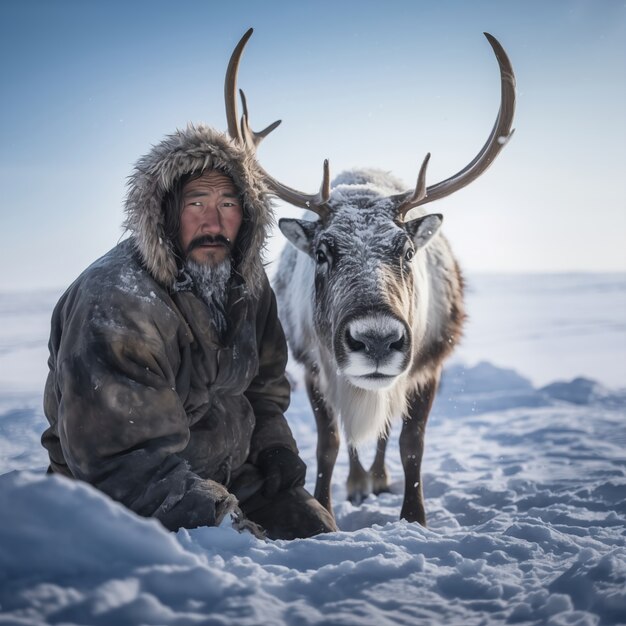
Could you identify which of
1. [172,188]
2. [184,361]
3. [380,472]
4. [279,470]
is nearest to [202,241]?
[172,188]

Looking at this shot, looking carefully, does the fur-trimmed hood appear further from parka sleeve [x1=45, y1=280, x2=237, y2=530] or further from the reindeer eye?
the reindeer eye

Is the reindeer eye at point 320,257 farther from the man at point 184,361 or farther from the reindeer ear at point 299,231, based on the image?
the man at point 184,361

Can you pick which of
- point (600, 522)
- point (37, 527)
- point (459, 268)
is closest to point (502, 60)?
point (459, 268)

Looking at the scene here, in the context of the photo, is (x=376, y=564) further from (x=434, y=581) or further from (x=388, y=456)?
(x=388, y=456)

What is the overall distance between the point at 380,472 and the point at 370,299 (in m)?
2.46

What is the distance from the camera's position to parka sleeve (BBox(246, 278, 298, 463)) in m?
3.06

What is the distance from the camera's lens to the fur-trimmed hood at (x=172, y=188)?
2.60 metres

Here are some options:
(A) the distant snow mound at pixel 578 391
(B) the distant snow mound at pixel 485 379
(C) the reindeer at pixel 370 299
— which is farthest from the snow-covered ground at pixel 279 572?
(B) the distant snow mound at pixel 485 379

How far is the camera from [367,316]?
310cm

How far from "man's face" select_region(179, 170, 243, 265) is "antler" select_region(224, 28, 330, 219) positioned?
45.9 inches

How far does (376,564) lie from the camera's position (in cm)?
196

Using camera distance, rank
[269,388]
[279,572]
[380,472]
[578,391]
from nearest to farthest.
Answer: [279,572]
[269,388]
[380,472]
[578,391]

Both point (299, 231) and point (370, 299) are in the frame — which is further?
point (299, 231)

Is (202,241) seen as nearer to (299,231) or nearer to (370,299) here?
(370,299)
